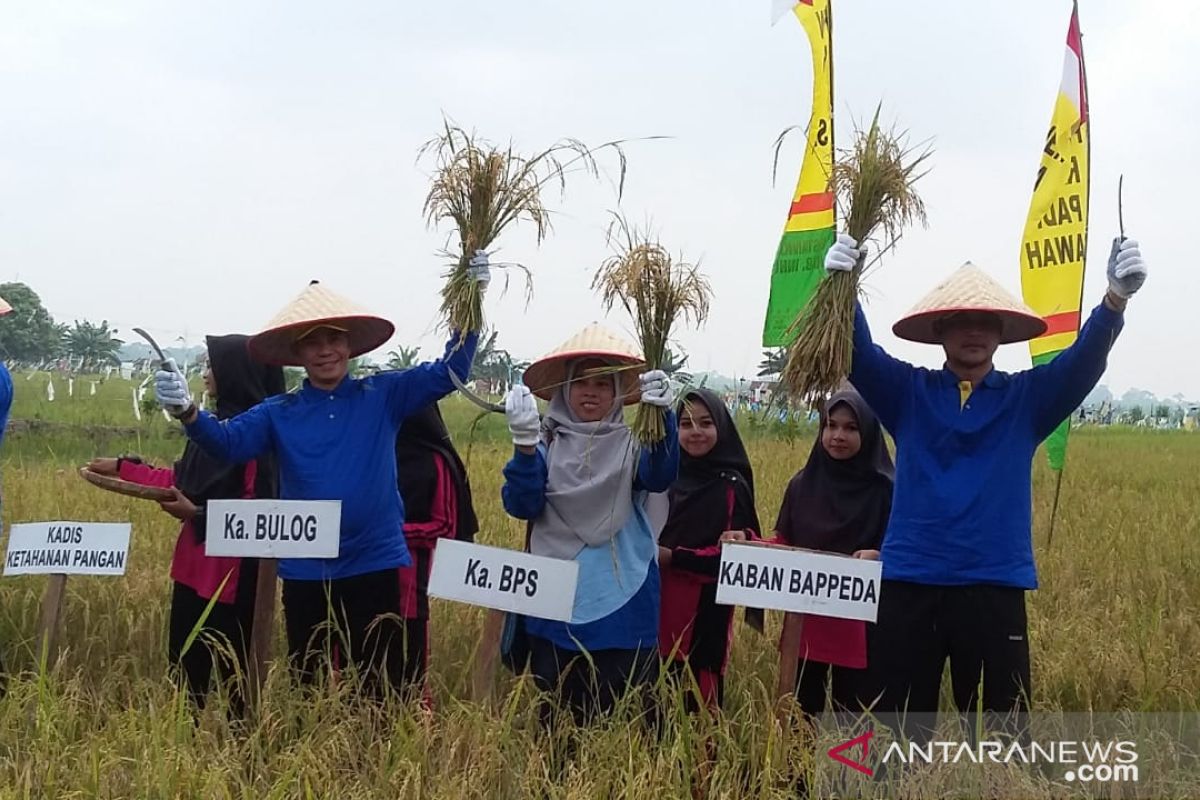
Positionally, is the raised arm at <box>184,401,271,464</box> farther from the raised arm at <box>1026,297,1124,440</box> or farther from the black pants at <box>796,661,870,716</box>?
the raised arm at <box>1026,297,1124,440</box>

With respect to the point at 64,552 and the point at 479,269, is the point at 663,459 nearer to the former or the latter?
the point at 479,269

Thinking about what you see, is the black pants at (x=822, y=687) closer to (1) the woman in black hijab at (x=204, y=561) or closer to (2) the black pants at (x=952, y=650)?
(2) the black pants at (x=952, y=650)

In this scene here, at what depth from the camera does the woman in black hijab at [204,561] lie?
330 cm

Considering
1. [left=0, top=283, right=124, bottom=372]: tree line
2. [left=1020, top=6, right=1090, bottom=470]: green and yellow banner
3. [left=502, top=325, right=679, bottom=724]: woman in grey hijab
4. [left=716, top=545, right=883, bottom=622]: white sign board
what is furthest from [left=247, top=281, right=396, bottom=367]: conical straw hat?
[left=0, top=283, right=124, bottom=372]: tree line

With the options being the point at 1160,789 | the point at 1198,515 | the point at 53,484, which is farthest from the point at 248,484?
the point at 1198,515

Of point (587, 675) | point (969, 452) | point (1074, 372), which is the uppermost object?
point (1074, 372)

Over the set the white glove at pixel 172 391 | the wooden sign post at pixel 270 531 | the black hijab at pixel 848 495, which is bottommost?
the wooden sign post at pixel 270 531

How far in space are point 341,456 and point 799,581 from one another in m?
1.29

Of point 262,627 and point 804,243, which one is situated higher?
point 804,243

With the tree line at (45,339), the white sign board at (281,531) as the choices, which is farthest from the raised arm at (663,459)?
the tree line at (45,339)

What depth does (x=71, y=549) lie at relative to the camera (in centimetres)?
322

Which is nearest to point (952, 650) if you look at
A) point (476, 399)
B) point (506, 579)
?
point (506, 579)

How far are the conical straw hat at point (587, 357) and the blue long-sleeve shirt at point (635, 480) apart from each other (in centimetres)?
22

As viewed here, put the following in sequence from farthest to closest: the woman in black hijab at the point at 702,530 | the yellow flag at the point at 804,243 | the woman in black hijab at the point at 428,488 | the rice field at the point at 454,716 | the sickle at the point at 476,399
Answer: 1. the woman in black hijab at the point at 428,488
2. the woman in black hijab at the point at 702,530
3. the yellow flag at the point at 804,243
4. the sickle at the point at 476,399
5. the rice field at the point at 454,716
